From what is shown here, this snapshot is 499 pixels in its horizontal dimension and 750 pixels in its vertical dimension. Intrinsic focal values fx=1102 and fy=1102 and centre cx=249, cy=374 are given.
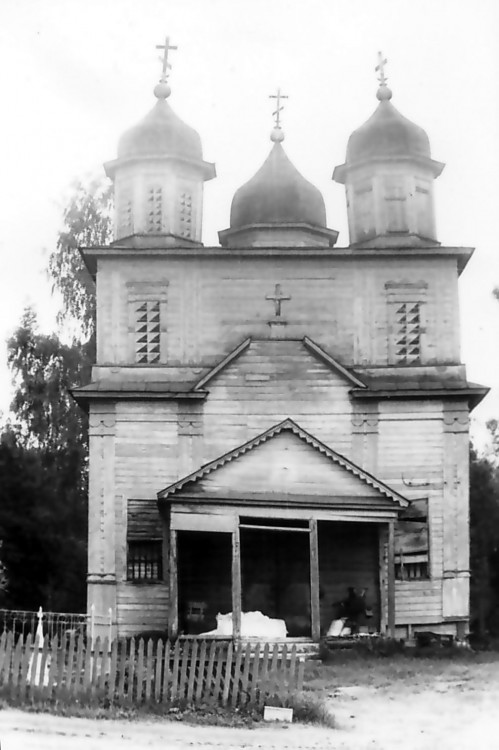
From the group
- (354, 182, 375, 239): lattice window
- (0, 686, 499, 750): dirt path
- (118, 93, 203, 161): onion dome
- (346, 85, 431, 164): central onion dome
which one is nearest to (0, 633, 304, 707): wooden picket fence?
(0, 686, 499, 750): dirt path

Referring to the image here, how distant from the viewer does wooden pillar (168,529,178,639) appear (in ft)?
74.1

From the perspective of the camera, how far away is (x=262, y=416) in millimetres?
25406

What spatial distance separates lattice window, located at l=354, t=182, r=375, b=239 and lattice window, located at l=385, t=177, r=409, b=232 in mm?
427

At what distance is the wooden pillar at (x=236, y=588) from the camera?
21781 millimetres

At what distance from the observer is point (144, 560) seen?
25047 millimetres

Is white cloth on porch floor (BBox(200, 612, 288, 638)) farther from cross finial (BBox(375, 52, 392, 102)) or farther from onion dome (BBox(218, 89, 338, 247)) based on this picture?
cross finial (BBox(375, 52, 392, 102))

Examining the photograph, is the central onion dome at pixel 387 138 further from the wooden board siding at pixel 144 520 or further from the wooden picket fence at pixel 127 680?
the wooden picket fence at pixel 127 680

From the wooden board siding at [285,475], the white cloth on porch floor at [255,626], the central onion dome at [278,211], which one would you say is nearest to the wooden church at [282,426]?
the wooden board siding at [285,475]

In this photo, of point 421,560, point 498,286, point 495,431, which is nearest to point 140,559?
point 421,560

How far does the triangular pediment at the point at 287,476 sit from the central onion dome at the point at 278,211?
7805mm

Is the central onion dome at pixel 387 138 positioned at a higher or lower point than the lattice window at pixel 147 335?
higher

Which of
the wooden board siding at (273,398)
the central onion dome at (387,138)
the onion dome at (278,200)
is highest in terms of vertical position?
the central onion dome at (387,138)

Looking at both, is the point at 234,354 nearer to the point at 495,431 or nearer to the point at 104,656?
the point at 104,656

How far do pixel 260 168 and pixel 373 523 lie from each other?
11.7m
